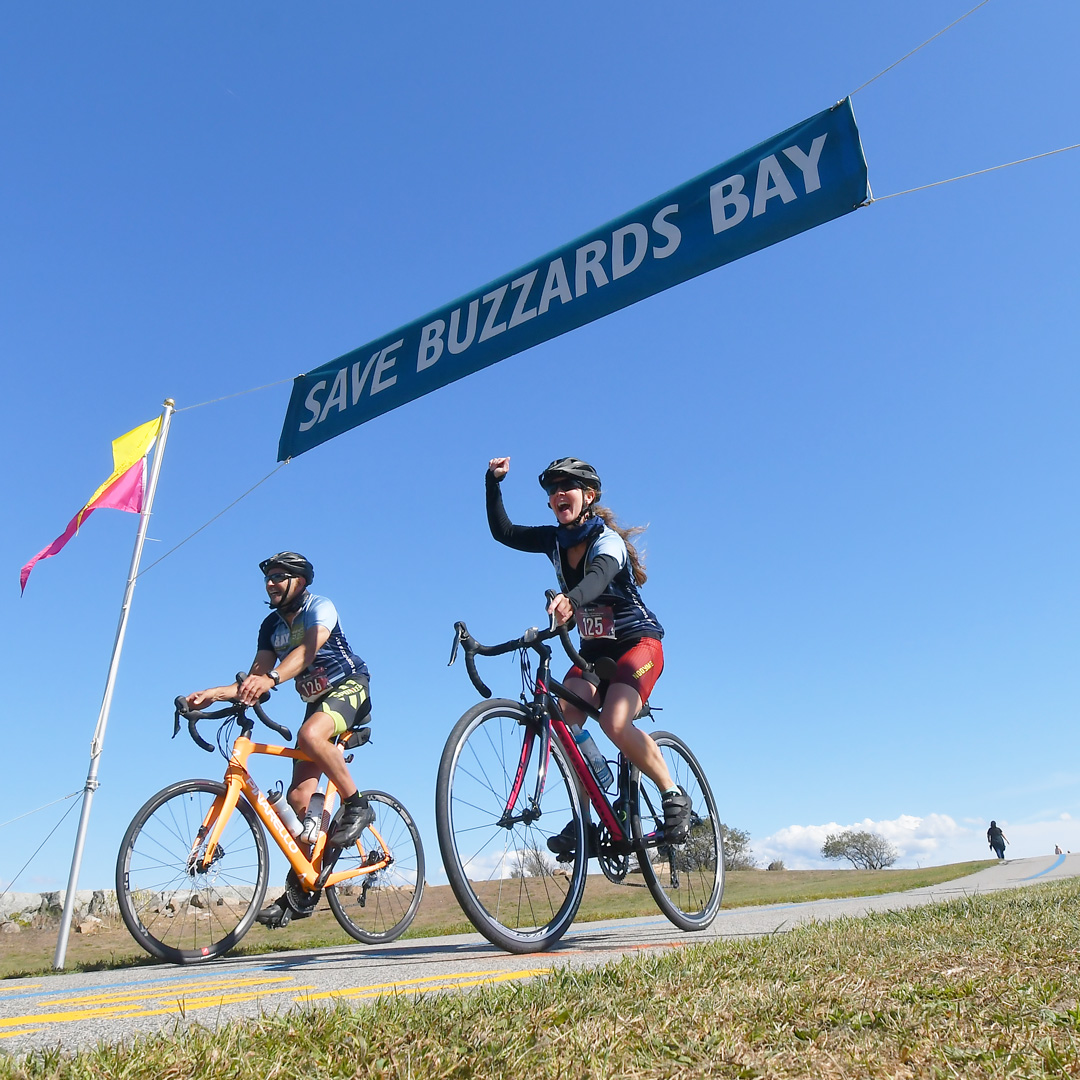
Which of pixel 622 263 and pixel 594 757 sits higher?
pixel 622 263

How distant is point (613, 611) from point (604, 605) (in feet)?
0.20

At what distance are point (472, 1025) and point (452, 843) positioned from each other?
1.72 m

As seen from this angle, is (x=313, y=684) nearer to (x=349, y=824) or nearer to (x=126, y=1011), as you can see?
(x=349, y=824)

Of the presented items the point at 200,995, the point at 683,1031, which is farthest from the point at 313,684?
the point at 683,1031

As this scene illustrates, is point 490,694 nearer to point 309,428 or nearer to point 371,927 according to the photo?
point 371,927

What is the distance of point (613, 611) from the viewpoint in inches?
184

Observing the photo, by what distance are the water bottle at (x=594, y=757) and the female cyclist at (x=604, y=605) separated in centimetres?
8

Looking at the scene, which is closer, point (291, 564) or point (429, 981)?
point (429, 981)

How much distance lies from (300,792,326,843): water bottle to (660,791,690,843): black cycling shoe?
2204 mm

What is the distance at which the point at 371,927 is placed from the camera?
618cm

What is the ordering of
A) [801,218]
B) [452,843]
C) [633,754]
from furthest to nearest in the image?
[801,218], [633,754], [452,843]

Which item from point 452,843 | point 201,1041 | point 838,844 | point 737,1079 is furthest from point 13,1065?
point 838,844

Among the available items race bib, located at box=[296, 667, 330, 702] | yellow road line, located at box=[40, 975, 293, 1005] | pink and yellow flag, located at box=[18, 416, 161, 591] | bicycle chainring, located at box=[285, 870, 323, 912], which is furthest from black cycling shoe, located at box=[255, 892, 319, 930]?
pink and yellow flag, located at box=[18, 416, 161, 591]

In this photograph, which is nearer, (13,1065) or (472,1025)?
(13,1065)
